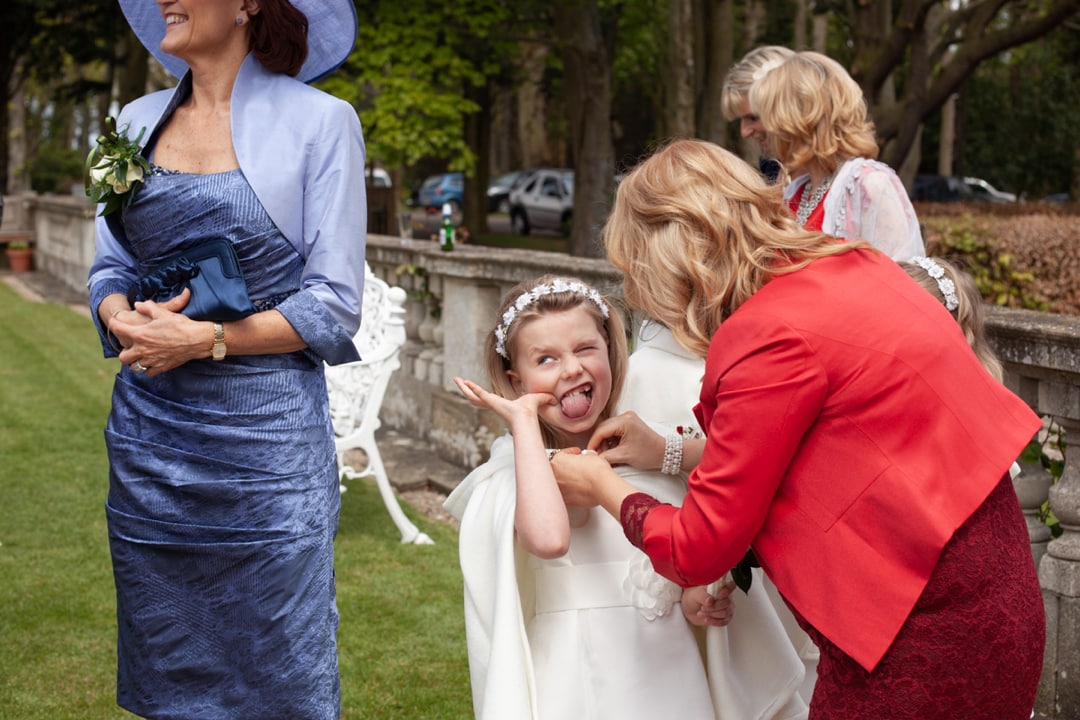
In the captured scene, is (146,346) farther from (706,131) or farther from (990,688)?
(706,131)

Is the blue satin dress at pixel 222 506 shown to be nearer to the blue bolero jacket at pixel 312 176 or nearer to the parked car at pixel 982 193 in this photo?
the blue bolero jacket at pixel 312 176

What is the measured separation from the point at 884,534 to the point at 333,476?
143cm

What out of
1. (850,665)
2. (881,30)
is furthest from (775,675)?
(881,30)

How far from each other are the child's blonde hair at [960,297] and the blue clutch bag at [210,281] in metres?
1.55

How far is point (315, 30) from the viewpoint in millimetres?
3018

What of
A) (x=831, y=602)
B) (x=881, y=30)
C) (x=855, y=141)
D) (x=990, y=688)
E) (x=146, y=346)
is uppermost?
(x=881, y=30)

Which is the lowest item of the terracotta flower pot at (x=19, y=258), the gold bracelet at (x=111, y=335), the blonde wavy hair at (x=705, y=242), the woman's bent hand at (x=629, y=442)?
the terracotta flower pot at (x=19, y=258)

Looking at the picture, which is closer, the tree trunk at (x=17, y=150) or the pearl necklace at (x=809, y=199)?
the pearl necklace at (x=809, y=199)

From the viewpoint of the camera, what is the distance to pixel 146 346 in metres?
2.67

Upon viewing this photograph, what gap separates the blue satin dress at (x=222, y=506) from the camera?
2.75 metres

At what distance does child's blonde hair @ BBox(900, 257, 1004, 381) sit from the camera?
2.95m

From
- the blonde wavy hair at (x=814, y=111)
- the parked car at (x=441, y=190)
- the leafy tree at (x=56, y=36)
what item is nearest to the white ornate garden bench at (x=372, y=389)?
the blonde wavy hair at (x=814, y=111)

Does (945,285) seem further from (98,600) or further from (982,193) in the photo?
(982,193)

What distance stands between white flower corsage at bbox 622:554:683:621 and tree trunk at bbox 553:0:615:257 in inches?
522
